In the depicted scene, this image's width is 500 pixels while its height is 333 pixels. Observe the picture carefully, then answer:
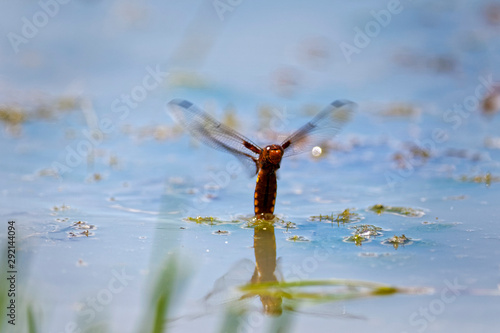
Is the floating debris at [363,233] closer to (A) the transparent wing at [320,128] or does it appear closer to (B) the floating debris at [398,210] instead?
(B) the floating debris at [398,210]

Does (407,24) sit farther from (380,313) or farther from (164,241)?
(380,313)

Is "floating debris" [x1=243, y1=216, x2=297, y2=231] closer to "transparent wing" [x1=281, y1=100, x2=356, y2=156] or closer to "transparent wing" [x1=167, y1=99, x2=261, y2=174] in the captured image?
"transparent wing" [x1=167, y1=99, x2=261, y2=174]

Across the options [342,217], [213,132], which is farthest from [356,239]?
[213,132]

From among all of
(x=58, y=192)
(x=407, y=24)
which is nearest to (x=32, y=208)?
(x=58, y=192)

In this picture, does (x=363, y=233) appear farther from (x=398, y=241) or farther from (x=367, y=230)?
(x=398, y=241)

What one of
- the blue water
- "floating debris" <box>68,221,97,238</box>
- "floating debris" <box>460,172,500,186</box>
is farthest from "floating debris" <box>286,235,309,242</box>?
"floating debris" <box>460,172,500,186</box>

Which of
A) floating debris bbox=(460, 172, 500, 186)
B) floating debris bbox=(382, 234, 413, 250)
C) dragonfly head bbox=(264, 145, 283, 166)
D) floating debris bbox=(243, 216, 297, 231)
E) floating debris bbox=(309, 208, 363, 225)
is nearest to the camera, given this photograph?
floating debris bbox=(382, 234, 413, 250)

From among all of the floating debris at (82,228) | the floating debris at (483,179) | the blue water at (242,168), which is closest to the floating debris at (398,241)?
the blue water at (242,168)

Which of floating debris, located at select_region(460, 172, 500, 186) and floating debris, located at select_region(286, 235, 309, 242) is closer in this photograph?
floating debris, located at select_region(286, 235, 309, 242)
